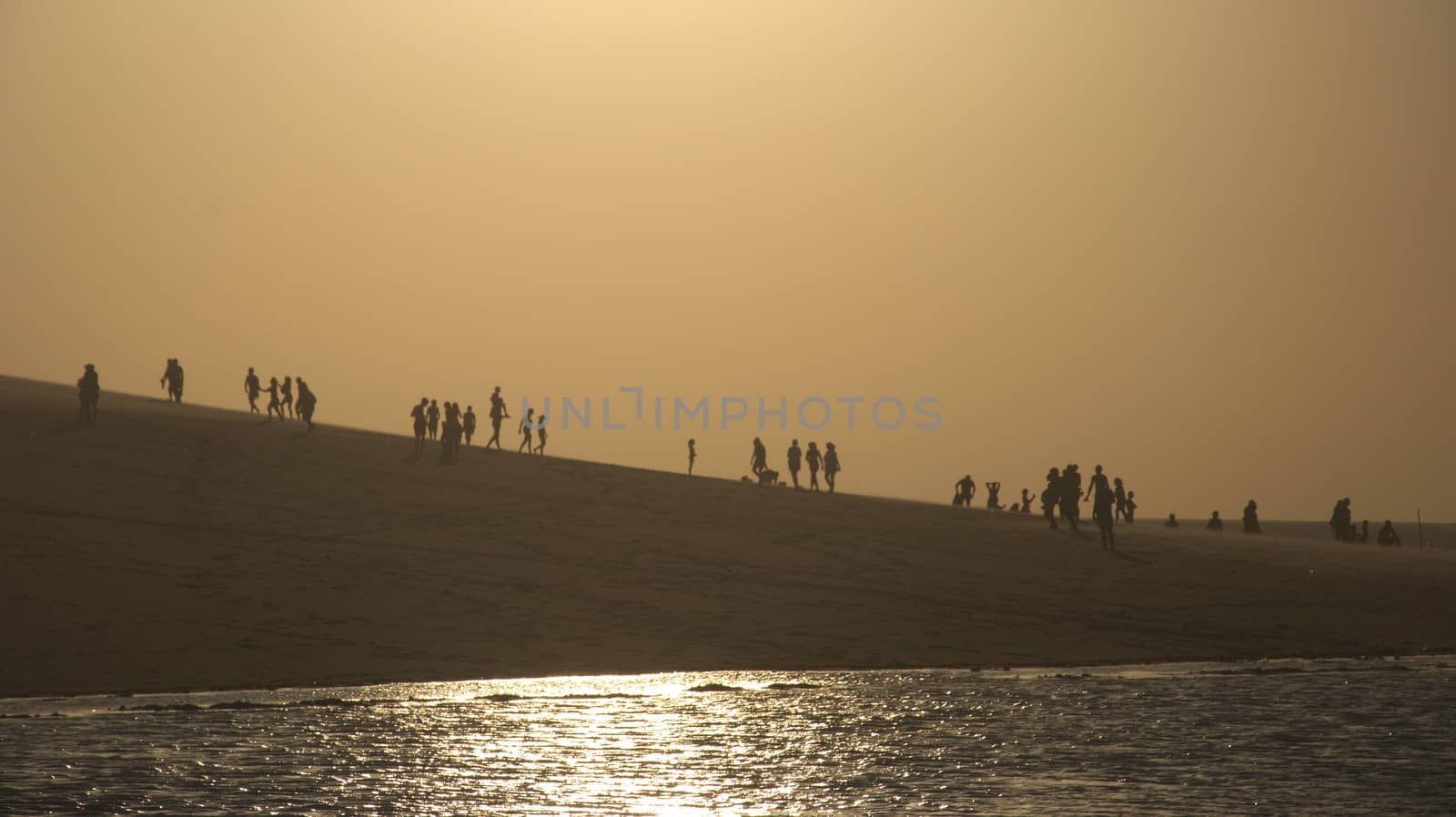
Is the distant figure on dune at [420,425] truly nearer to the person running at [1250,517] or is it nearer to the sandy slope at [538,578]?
the sandy slope at [538,578]

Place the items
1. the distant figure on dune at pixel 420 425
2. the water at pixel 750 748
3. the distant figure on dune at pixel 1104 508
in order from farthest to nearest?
the distant figure on dune at pixel 420 425 < the distant figure on dune at pixel 1104 508 < the water at pixel 750 748

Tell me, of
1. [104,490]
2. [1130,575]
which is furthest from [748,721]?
[104,490]

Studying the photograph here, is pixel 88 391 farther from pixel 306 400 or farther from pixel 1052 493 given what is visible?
pixel 1052 493

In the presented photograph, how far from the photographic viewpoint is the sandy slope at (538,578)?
25.3 meters

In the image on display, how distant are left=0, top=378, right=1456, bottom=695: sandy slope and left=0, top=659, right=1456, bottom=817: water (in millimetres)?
2783

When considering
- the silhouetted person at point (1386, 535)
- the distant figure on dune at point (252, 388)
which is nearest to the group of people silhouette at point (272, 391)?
the distant figure on dune at point (252, 388)

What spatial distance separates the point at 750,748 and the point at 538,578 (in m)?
15.9

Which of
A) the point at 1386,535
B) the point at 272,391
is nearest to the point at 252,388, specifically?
the point at 272,391

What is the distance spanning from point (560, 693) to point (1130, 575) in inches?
766

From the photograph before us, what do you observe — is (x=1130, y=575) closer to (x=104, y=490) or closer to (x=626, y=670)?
(x=626, y=670)

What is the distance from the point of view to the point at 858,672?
2509 cm

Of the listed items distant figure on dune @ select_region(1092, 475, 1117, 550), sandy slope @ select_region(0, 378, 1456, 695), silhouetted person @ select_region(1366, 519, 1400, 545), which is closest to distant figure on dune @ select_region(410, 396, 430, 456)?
sandy slope @ select_region(0, 378, 1456, 695)

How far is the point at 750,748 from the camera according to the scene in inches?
660

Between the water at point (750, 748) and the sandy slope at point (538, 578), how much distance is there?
278 cm
